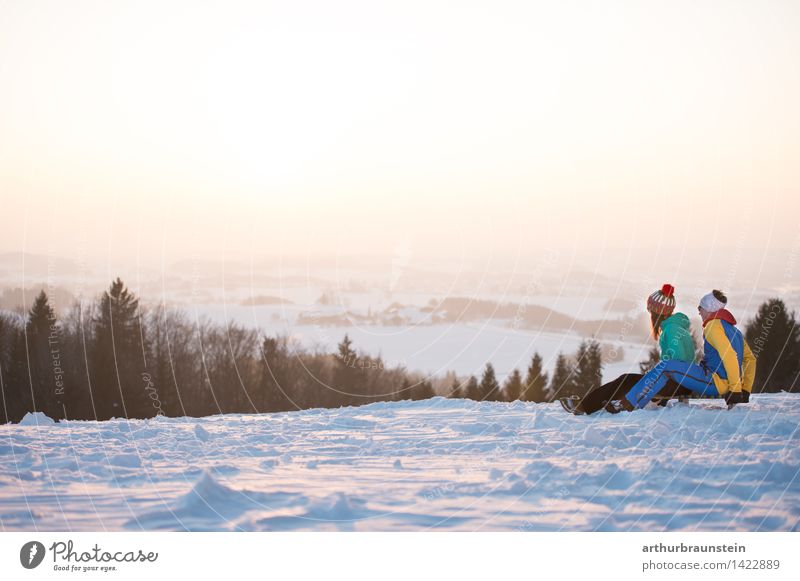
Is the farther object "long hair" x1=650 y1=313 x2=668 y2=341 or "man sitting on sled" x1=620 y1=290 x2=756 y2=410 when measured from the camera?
"long hair" x1=650 y1=313 x2=668 y2=341

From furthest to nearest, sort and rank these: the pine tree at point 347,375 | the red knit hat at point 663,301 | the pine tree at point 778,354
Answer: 1. the pine tree at point 347,375
2. the pine tree at point 778,354
3. the red knit hat at point 663,301

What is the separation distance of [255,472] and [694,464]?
3.35m

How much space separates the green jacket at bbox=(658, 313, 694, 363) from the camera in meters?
Result: 7.96

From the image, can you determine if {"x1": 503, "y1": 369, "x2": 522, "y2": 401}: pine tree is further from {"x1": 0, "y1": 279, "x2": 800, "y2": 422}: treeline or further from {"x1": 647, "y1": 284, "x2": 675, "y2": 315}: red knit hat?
{"x1": 647, "y1": 284, "x2": 675, "y2": 315}: red knit hat

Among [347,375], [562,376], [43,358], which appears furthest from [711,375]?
[43,358]

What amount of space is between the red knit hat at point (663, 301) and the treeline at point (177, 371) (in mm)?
20861

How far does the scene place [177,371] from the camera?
3759 cm

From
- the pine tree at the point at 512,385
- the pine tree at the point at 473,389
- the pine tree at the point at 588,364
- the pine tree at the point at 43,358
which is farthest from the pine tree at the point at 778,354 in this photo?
the pine tree at the point at 43,358

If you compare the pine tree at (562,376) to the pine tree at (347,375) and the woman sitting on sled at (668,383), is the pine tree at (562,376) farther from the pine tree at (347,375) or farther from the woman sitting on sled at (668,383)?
the woman sitting on sled at (668,383)

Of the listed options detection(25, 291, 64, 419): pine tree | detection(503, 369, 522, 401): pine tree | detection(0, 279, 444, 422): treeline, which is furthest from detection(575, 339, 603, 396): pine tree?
detection(25, 291, 64, 419): pine tree

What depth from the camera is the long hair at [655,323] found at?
828 centimetres

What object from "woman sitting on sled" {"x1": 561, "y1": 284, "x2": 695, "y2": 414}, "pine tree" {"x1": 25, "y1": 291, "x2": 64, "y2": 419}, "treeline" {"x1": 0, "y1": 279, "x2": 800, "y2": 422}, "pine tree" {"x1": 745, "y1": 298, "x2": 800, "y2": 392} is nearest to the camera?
"woman sitting on sled" {"x1": 561, "y1": 284, "x2": 695, "y2": 414}

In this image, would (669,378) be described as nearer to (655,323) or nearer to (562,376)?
(655,323)
